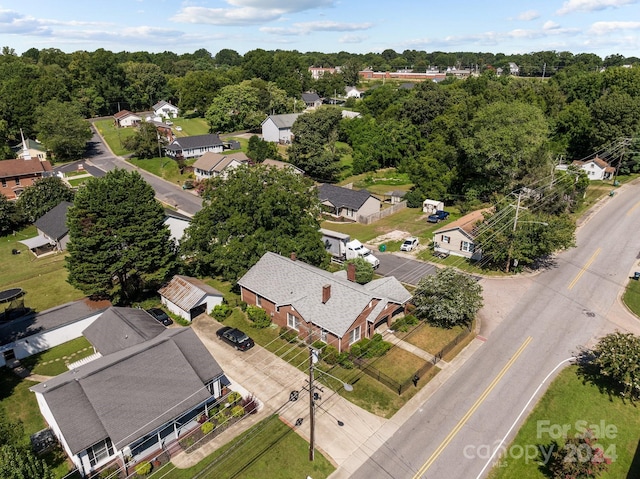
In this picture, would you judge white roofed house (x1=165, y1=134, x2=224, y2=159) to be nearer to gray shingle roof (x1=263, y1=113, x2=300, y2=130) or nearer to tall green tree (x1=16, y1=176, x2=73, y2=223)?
gray shingle roof (x1=263, y1=113, x2=300, y2=130)

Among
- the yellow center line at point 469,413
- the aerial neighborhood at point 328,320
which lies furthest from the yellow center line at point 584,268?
the yellow center line at point 469,413

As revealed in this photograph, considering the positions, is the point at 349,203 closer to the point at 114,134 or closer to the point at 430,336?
the point at 430,336

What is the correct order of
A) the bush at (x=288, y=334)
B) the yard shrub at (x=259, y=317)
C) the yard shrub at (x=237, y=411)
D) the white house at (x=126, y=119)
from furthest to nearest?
the white house at (x=126, y=119) < the yard shrub at (x=259, y=317) < the bush at (x=288, y=334) < the yard shrub at (x=237, y=411)

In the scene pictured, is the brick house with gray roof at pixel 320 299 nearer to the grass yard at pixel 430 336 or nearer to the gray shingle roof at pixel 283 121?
the grass yard at pixel 430 336

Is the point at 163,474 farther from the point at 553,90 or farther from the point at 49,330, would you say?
the point at 553,90

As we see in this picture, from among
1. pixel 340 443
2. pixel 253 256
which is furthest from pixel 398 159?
pixel 340 443

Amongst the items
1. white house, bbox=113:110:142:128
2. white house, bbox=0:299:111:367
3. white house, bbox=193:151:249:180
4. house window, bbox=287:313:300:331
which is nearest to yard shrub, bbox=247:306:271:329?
house window, bbox=287:313:300:331
